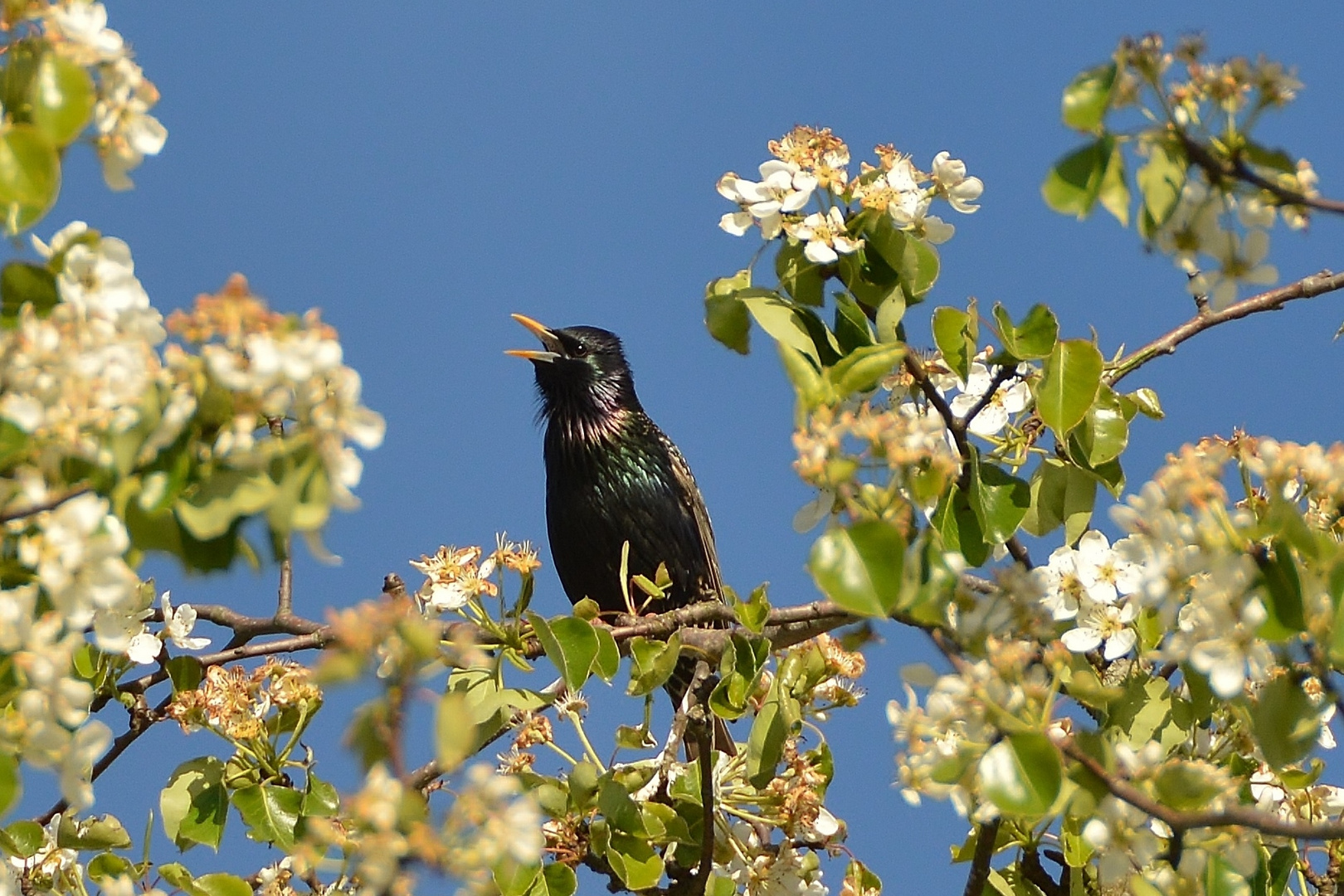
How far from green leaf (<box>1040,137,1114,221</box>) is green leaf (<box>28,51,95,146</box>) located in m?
0.88

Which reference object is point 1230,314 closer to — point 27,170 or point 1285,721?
point 1285,721

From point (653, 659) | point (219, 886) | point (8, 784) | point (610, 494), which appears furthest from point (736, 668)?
point (610, 494)

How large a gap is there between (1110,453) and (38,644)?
1476 mm

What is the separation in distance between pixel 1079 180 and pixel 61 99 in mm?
934

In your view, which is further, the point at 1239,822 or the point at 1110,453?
the point at 1110,453

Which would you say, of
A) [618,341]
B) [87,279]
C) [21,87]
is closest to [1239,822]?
[87,279]

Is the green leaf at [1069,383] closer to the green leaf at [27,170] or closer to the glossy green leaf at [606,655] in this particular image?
the glossy green leaf at [606,655]

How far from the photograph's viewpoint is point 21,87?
54.7 inches

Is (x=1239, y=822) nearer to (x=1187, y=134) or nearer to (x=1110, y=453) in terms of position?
(x=1187, y=134)

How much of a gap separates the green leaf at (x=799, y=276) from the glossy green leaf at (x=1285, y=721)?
0.78 meters

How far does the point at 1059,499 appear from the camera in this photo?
88.4 inches

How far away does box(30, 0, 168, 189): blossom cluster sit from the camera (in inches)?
54.4

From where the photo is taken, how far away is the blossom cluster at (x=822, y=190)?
2020 millimetres

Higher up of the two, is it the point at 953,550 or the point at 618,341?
the point at 618,341
